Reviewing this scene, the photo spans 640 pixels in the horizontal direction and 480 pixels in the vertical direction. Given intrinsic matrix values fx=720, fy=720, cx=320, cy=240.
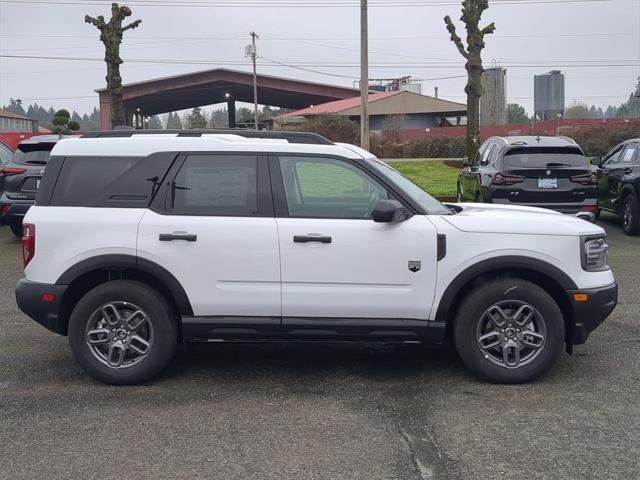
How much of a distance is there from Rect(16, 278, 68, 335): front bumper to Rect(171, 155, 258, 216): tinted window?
1.06 meters

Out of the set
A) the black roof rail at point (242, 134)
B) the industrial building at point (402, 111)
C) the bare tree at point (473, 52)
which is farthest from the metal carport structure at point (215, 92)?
the black roof rail at point (242, 134)

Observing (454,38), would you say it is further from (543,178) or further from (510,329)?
(510,329)

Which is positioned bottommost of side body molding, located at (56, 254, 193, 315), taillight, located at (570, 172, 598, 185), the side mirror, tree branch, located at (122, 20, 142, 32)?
side body molding, located at (56, 254, 193, 315)

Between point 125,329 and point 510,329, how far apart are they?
2.81 metres

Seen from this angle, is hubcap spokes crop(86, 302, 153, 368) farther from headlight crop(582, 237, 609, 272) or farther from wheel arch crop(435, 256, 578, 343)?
headlight crop(582, 237, 609, 272)

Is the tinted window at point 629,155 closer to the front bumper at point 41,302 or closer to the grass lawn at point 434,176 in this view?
the grass lawn at point 434,176

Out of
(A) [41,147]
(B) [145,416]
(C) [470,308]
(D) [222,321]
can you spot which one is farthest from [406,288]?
(A) [41,147]

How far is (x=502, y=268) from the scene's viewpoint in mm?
5152

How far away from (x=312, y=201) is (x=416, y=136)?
1564 inches

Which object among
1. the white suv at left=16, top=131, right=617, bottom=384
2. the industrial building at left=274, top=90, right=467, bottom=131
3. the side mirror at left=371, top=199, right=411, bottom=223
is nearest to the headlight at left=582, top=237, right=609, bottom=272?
the white suv at left=16, top=131, right=617, bottom=384

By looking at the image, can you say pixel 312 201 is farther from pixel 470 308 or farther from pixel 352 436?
pixel 352 436

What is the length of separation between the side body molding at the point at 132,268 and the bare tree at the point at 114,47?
20815 mm

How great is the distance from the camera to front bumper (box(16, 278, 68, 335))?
5.26 metres

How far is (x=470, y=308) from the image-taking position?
5.14 meters
